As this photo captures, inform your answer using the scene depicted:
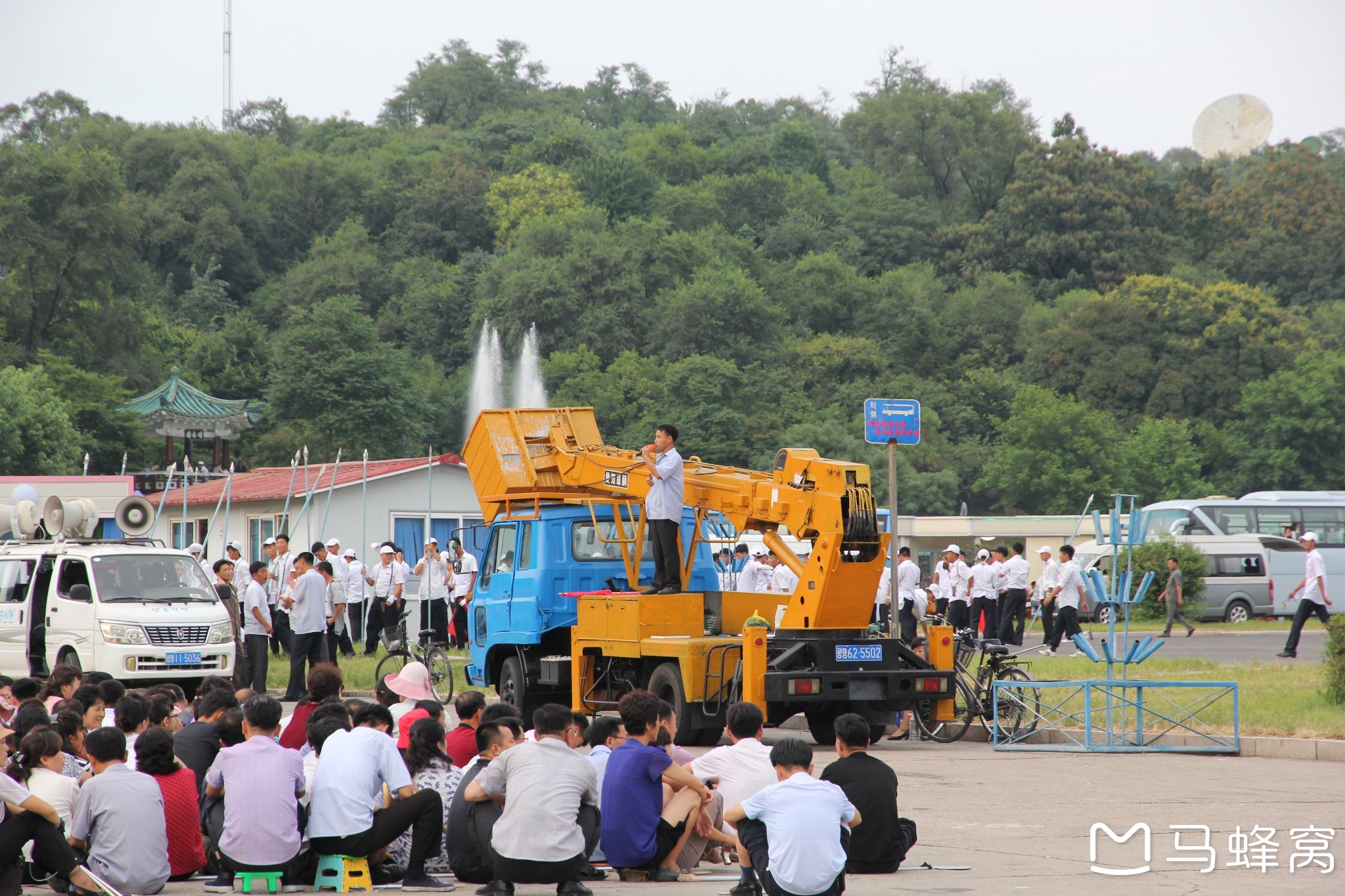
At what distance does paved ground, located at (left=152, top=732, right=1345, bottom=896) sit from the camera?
8.69m

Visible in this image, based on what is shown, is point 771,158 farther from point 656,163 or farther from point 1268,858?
point 1268,858

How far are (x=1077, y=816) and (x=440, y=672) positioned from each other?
1157 cm

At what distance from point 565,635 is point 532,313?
224 feet

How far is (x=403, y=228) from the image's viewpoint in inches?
4011

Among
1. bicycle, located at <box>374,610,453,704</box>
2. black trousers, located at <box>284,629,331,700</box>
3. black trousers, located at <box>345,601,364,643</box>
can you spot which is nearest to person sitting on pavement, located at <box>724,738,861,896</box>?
bicycle, located at <box>374,610,453,704</box>

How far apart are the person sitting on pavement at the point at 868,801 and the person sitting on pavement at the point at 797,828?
444mm

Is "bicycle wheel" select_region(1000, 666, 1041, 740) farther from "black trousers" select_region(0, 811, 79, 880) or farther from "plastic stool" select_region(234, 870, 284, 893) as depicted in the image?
"black trousers" select_region(0, 811, 79, 880)

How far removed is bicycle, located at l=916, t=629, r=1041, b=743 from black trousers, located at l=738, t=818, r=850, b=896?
8.38m

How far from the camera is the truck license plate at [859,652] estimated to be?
14.6 meters

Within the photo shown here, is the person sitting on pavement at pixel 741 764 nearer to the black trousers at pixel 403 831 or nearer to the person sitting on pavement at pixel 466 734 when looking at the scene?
the black trousers at pixel 403 831

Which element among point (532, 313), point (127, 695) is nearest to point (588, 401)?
point (532, 313)

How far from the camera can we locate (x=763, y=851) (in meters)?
7.77

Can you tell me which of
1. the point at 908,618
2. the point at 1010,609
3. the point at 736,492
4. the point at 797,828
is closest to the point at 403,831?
the point at 797,828

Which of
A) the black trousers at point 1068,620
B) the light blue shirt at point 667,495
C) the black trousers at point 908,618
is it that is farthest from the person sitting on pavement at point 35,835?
the black trousers at point 908,618
